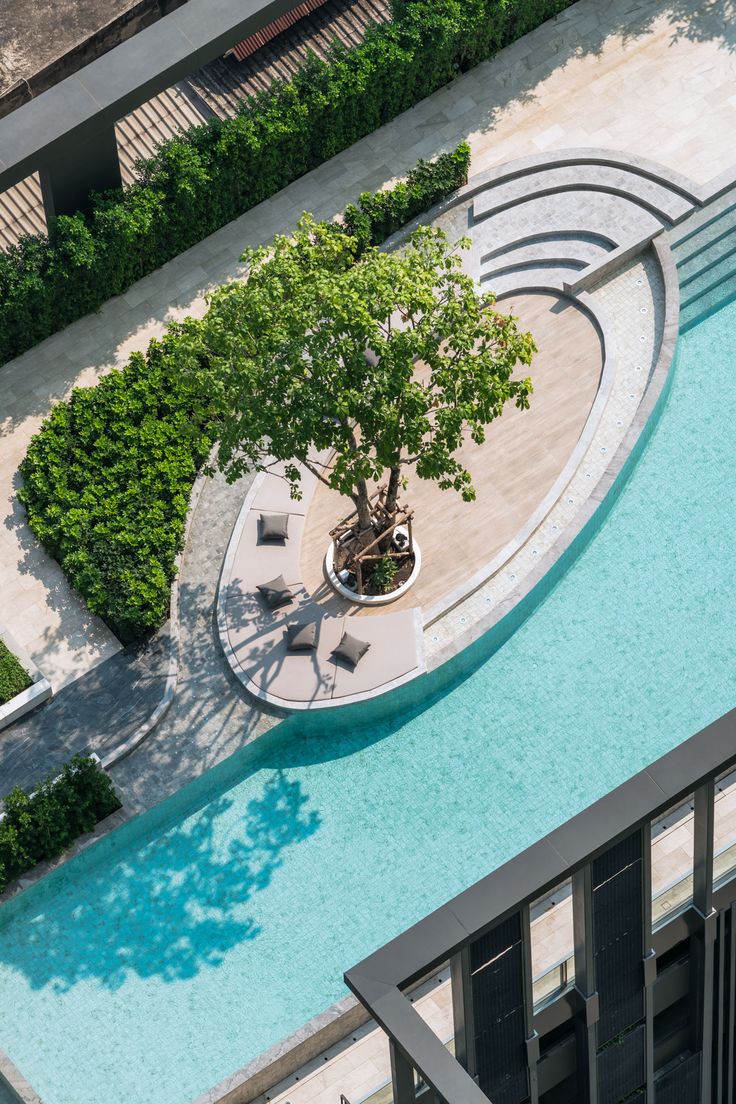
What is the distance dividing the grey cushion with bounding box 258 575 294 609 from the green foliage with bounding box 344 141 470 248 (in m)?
9.20

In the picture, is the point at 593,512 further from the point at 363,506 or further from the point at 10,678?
the point at 10,678

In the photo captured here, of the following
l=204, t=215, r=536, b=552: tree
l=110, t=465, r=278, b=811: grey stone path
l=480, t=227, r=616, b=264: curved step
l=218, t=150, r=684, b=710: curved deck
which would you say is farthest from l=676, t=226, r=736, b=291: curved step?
l=110, t=465, r=278, b=811: grey stone path

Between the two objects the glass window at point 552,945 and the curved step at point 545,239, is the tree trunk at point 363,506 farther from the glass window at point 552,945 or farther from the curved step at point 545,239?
the glass window at point 552,945

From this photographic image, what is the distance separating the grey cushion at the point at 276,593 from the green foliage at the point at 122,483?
2108 mm

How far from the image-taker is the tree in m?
29.8

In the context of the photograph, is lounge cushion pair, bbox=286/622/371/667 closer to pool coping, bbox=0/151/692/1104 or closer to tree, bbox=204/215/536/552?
pool coping, bbox=0/151/692/1104

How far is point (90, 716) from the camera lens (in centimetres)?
3516

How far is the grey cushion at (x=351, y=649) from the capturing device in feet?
114

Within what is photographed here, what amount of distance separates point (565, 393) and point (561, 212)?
5235 mm

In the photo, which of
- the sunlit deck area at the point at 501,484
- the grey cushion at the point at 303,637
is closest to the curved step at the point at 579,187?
the sunlit deck area at the point at 501,484

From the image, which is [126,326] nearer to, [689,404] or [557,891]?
[689,404]

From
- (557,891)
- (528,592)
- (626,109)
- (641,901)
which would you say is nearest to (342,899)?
(557,891)

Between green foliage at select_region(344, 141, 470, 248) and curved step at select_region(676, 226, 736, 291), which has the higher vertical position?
green foliage at select_region(344, 141, 470, 248)

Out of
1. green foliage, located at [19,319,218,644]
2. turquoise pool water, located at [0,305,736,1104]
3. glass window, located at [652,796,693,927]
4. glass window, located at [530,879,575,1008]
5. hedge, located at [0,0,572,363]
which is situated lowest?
glass window, located at [652,796,693,927]
